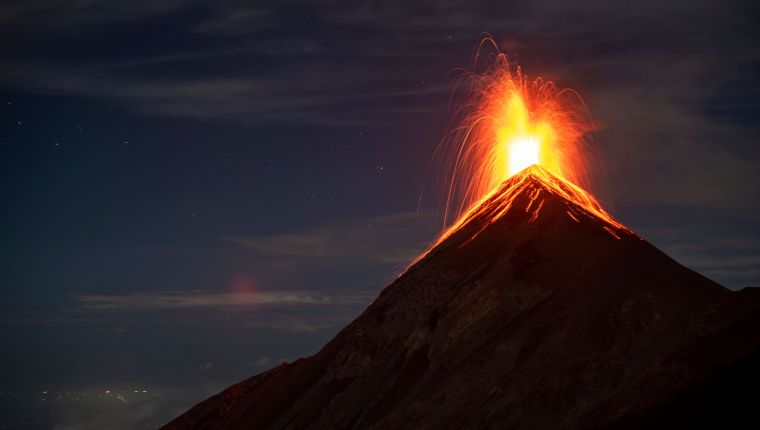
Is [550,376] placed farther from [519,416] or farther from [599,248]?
[599,248]

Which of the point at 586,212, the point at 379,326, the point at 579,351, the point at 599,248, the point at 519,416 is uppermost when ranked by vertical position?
the point at 586,212

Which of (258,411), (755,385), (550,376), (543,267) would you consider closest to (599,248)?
(543,267)

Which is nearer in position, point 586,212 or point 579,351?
point 579,351

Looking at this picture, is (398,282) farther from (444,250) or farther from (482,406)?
(482,406)

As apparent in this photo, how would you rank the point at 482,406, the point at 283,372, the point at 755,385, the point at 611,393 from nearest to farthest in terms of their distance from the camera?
the point at 755,385
the point at 611,393
the point at 482,406
the point at 283,372

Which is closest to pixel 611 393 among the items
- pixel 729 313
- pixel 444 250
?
pixel 729 313

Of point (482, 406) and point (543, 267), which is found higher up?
point (543, 267)

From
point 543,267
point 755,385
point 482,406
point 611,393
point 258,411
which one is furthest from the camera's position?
point 258,411
